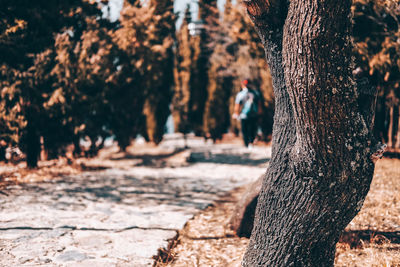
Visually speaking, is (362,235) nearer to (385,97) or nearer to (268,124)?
(385,97)

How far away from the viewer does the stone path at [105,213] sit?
349 centimetres

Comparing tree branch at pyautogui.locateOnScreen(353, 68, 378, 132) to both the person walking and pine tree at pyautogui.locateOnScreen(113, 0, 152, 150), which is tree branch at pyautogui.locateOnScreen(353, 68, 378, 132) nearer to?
the person walking

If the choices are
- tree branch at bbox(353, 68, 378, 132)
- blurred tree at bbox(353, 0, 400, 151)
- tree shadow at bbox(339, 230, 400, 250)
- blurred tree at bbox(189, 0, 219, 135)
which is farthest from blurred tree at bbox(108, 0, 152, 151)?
tree branch at bbox(353, 68, 378, 132)

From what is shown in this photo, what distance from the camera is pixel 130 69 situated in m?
9.62

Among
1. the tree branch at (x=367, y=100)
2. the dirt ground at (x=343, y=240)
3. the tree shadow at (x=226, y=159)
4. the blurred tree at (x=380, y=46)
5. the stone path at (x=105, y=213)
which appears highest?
the blurred tree at (x=380, y=46)

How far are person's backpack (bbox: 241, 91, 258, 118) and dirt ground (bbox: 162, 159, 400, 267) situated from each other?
4.33 meters

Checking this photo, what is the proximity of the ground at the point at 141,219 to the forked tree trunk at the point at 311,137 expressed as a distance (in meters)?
0.85

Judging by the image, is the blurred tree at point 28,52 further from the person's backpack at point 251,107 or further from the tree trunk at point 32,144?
the person's backpack at point 251,107

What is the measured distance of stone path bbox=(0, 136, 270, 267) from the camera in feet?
11.4

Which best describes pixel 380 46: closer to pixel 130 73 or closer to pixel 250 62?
pixel 250 62

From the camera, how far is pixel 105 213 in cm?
482

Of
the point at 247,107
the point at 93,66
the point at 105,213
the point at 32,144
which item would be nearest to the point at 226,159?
the point at 247,107

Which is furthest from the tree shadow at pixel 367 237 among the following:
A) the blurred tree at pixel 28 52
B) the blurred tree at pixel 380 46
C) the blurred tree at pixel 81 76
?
the blurred tree at pixel 28 52

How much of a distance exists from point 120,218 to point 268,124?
8976 mm
